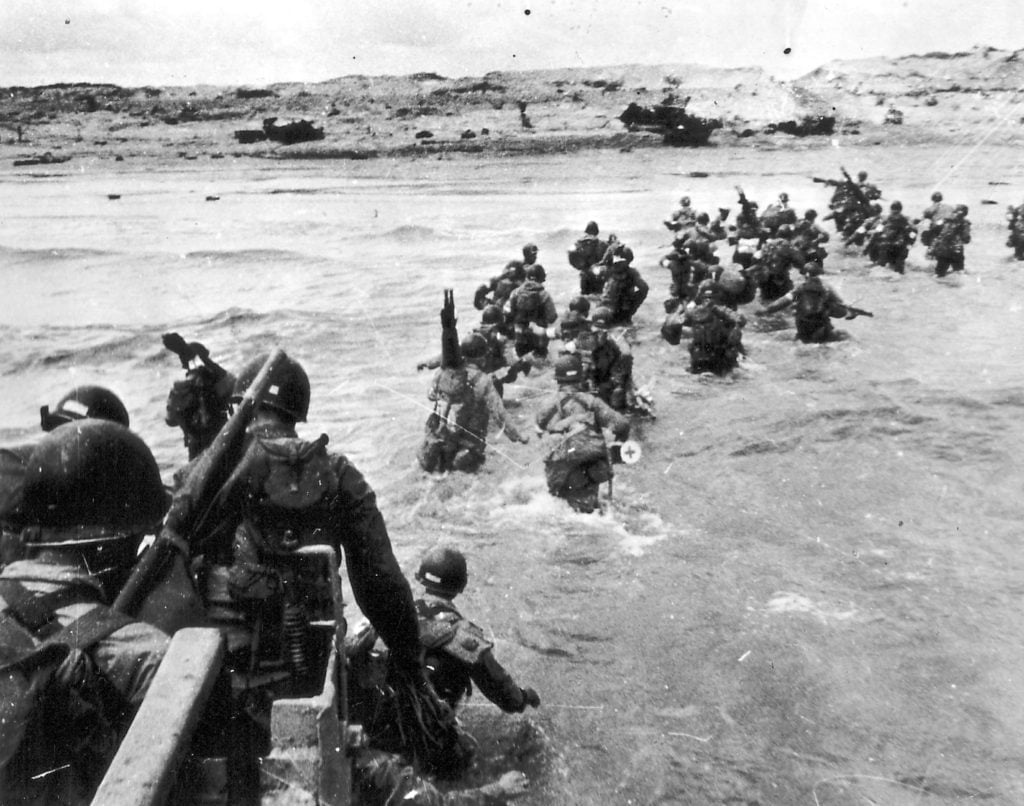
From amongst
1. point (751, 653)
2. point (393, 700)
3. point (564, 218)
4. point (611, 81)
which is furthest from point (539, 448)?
point (611, 81)

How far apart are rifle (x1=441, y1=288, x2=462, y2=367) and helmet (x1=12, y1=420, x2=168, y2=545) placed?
4204mm

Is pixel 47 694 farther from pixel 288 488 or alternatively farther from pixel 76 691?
pixel 288 488

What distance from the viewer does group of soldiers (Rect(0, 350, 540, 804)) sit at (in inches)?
93.7

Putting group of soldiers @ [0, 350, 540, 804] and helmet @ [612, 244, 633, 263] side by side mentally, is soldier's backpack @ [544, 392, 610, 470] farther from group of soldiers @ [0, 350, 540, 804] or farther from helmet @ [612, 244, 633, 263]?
helmet @ [612, 244, 633, 263]

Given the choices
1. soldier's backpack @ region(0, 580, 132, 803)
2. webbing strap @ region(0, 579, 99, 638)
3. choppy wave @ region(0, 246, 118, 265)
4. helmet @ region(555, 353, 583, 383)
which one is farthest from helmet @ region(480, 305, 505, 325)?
choppy wave @ region(0, 246, 118, 265)

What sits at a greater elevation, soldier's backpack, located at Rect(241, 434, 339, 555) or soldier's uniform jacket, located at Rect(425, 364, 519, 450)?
soldier's backpack, located at Rect(241, 434, 339, 555)

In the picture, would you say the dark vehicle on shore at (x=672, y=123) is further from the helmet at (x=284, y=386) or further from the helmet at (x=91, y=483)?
the helmet at (x=91, y=483)

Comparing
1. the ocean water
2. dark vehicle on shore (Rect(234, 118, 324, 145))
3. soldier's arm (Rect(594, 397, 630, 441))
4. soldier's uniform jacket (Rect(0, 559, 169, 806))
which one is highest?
dark vehicle on shore (Rect(234, 118, 324, 145))

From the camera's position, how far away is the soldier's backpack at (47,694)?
2215 millimetres

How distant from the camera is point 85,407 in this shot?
14.7ft

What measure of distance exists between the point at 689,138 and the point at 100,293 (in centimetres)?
2125

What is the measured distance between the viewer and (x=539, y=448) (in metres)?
8.90

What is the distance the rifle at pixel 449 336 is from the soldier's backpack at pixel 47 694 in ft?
16.5

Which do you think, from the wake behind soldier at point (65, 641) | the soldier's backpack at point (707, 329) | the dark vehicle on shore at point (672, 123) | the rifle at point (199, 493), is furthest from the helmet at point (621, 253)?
the dark vehicle on shore at point (672, 123)
